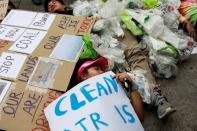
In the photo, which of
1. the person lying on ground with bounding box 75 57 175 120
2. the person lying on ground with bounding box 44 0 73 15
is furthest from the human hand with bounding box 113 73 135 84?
the person lying on ground with bounding box 44 0 73 15

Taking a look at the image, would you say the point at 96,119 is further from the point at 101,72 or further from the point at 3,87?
the point at 3,87

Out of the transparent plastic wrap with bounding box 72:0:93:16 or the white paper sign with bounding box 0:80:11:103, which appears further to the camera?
the transparent plastic wrap with bounding box 72:0:93:16

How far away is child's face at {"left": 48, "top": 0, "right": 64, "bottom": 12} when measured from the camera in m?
3.04

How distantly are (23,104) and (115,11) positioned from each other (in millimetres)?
1112

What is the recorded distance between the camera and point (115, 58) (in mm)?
2555

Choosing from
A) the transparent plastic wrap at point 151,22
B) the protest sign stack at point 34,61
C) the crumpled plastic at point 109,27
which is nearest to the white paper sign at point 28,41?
the protest sign stack at point 34,61

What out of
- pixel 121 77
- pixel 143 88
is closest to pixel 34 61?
pixel 121 77

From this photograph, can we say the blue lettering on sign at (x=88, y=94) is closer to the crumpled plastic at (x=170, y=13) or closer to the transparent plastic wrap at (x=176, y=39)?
the transparent plastic wrap at (x=176, y=39)

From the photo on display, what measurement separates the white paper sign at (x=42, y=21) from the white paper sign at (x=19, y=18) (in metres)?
0.04

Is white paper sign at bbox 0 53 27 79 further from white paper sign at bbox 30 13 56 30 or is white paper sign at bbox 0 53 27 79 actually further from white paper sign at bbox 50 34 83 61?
white paper sign at bbox 30 13 56 30

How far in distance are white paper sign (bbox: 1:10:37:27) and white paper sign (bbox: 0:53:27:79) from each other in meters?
0.35

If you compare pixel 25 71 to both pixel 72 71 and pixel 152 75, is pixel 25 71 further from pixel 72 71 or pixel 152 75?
pixel 152 75

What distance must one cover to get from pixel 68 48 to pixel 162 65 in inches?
26.5

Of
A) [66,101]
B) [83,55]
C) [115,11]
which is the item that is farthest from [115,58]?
[66,101]
